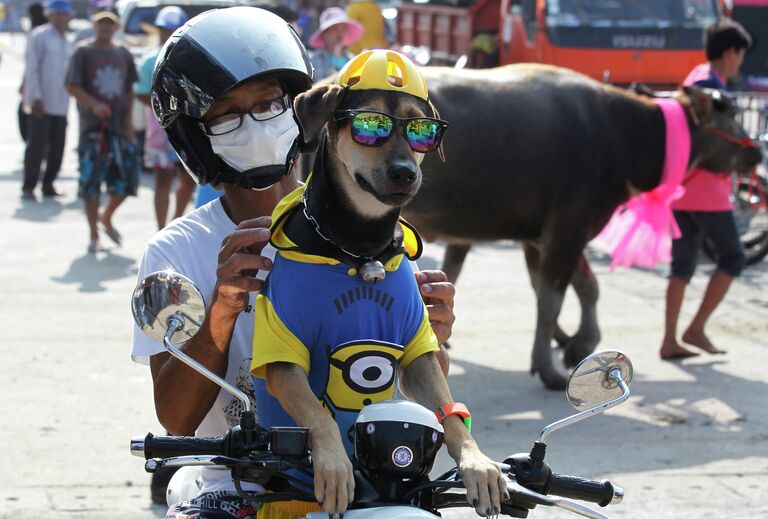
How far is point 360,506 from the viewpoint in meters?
2.35

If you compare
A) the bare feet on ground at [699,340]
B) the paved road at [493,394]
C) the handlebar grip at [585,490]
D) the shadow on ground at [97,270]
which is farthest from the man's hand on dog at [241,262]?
the shadow on ground at [97,270]

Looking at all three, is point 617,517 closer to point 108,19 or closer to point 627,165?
point 627,165

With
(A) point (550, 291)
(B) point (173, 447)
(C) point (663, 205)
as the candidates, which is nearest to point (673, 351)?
(C) point (663, 205)

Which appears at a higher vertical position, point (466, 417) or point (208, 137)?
point (208, 137)

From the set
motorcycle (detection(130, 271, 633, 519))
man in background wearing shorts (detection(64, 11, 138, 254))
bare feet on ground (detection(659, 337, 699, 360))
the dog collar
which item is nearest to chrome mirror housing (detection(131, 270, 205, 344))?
motorcycle (detection(130, 271, 633, 519))

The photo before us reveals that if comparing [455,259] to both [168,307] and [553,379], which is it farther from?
[168,307]

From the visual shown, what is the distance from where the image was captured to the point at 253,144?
10.3ft

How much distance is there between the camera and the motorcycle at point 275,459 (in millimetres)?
2355

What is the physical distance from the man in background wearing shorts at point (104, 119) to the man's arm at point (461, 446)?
905 cm

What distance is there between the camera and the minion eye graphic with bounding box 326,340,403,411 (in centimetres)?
261

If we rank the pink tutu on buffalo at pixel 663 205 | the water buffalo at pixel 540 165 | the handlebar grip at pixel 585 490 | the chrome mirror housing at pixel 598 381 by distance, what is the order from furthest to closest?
the pink tutu on buffalo at pixel 663 205 < the water buffalo at pixel 540 165 < the chrome mirror housing at pixel 598 381 < the handlebar grip at pixel 585 490

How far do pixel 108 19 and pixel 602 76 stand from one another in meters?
6.21

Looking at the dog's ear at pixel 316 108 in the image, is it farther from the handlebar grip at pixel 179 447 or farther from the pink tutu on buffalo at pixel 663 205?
the pink tutu on buffalo at pixel 663 205

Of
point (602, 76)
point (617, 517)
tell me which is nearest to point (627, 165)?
point (617, 517)
